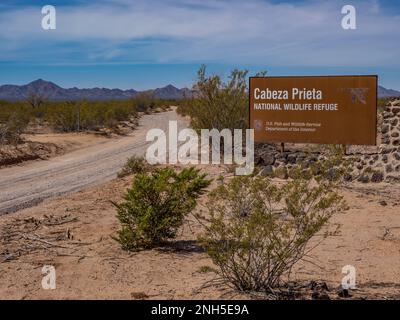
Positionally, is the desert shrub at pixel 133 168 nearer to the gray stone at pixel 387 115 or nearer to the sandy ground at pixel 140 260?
the sandy ground at pixel 140 260

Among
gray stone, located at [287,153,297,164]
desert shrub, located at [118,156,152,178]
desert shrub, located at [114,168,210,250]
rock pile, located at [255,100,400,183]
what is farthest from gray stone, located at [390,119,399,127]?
desert shrub, located at [114,168,210,250]

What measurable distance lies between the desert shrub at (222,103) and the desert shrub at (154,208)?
12.0m

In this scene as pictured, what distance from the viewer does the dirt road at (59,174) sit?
46.4 ft

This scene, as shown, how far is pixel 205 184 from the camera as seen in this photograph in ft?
30.1

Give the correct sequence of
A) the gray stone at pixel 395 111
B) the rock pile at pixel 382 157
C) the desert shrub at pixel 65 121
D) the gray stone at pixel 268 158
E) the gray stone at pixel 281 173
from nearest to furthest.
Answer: the rock pile at pixel 382 157 → the gray stone at pixel 395 111 → the gray stone at pixel 281 173 → the gray stone at pixel 268 158 → the desert shrub at pixel 65 121

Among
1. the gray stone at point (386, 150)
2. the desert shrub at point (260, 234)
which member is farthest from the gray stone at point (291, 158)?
the desert shrub at point (260, 234)

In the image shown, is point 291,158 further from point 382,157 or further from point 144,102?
point 144,102

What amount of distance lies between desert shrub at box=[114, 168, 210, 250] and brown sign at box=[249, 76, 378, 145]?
Answer: 676cm

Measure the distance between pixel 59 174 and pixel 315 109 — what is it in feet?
28.9

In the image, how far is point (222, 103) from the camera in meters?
21.3

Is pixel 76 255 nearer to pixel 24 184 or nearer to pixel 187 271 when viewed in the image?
pixel 187 271

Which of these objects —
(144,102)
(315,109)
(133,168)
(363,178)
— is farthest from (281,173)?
(144,102)

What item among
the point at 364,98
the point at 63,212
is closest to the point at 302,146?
the point at 364,98

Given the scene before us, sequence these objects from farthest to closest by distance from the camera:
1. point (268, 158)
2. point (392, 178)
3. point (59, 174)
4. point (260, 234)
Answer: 1. point (59, 174)
2. point (268, 158)
3. point (392, 178)
4. point (260, 234)
